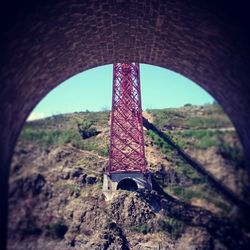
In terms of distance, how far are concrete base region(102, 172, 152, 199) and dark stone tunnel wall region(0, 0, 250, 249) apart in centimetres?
2125

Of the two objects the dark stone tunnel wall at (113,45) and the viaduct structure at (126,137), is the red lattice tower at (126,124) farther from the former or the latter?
the dark stone tunnel wall at (113,45)

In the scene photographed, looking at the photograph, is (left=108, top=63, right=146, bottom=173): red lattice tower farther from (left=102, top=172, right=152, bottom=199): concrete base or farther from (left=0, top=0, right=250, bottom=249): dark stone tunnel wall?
(left=0, top=0, right=250, bottom=249): dark stone tunnel wall

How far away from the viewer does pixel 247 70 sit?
5.31 meters

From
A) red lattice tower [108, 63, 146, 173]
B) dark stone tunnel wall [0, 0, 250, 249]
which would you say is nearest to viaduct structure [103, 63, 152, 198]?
red lattice tower [108, 63, 146, 173]

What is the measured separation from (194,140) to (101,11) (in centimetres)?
296

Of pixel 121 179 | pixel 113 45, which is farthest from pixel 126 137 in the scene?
pixel 113 45

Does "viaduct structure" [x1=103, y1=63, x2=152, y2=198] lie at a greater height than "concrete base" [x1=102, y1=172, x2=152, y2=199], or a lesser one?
greater

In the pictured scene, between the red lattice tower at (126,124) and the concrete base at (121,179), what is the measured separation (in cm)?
45

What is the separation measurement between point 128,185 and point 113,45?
23079 mm

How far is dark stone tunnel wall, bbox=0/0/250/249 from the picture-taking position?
508cm

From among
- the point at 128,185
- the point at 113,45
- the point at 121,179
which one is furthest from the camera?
the point at 128,185

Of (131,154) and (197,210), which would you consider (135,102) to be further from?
(197,210)

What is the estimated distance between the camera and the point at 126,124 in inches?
1203

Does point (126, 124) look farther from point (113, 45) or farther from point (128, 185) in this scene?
point (113, 45)
